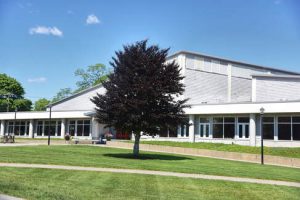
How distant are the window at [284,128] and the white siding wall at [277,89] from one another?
5.02 metres

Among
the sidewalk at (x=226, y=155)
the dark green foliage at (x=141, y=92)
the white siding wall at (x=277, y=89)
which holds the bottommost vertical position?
the sidewalk at (x=226, y=155)

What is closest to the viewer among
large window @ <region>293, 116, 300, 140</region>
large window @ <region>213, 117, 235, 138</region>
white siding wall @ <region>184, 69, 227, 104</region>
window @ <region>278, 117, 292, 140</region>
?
large window @ <region>293, 116, 300, 140</region>

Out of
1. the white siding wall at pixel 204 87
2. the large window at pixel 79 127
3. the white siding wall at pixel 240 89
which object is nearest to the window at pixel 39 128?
the large window at pixel 79 127

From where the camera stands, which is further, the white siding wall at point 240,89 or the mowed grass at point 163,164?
the white siding wall at point 240,89

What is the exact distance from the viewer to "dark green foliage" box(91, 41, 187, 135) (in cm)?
2681

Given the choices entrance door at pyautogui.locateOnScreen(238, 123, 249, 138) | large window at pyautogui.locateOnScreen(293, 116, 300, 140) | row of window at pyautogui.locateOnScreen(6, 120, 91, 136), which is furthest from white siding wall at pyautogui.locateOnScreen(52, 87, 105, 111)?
large window at pyautogui.locateOnScreen(293, 116, 300, 140)

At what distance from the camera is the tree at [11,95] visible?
94.7 meters

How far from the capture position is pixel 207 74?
54.7m

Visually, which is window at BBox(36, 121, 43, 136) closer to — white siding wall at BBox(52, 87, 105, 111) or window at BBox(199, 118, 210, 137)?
white siding wall at BBox(52, 87, 105, 111)

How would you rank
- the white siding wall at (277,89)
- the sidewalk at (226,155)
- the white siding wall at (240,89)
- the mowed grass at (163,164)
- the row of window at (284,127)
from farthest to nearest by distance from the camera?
the white siding wall at (240,89), the white siding wall at (277,89), the row of window at (284,127), the sidewalk at (226,155), the mowed grass at (163,164)

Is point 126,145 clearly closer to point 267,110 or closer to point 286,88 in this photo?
point 267,110

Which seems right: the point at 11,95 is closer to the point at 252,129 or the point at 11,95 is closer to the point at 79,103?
the point at 79,103

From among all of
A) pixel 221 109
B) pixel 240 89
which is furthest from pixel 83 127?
pixel 221 109

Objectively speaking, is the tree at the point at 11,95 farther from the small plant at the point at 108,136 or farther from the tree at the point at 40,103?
the small plant at the point at 108,136
